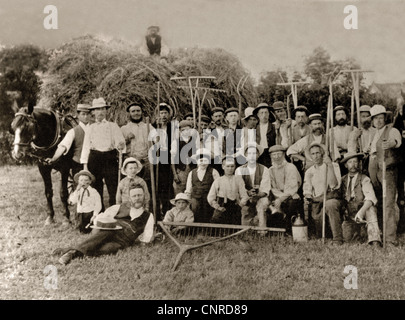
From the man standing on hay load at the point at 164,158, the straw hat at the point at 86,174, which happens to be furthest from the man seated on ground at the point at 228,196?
the straw hat at the point at 86,174

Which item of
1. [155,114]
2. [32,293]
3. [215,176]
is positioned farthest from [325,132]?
[32,293]

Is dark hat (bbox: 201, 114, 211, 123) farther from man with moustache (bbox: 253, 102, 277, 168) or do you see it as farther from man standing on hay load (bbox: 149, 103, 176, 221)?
man with moustache (bbox: 253, 102, 277, 168)

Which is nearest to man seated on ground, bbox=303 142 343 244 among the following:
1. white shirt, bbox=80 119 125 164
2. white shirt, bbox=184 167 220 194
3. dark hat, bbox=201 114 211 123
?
white shirt, bbox=184 167 220 194

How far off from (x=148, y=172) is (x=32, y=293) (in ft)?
6.32

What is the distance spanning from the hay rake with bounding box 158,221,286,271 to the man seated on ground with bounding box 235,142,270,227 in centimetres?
12

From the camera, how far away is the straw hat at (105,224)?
5.45 meters

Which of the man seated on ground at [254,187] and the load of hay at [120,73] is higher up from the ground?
the load of hay at [120,73]

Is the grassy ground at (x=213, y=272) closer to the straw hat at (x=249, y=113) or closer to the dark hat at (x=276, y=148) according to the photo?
the dark hat at (x=276, y=148)

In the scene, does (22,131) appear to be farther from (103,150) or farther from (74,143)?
(103,150)

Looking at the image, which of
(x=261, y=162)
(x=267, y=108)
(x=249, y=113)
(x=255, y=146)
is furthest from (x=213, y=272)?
(x=267, y=108)

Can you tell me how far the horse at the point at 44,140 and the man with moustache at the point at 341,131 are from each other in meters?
3.32

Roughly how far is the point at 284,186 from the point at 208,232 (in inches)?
42.1

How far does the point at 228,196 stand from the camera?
18.2 feet

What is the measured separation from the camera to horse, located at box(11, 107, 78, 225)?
18.4 ft
